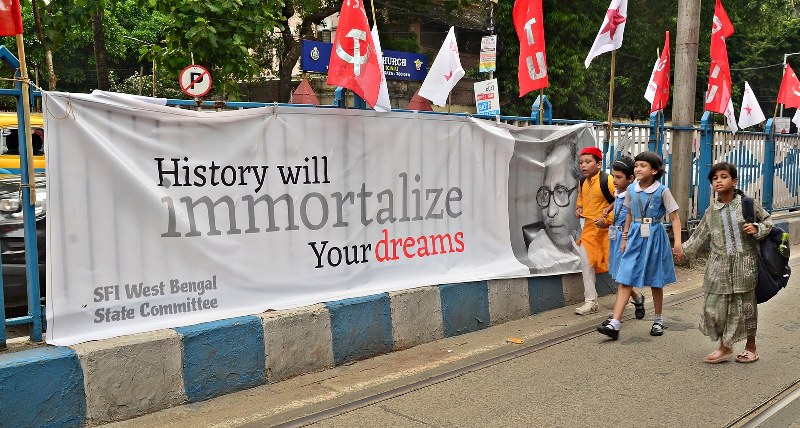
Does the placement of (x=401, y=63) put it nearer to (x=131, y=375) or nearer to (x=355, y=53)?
(x=355, y=53)

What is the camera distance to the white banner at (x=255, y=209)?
4043mm

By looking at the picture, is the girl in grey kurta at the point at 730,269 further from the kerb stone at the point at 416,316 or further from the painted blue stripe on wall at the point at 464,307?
the kerb stone at the point at 416,316

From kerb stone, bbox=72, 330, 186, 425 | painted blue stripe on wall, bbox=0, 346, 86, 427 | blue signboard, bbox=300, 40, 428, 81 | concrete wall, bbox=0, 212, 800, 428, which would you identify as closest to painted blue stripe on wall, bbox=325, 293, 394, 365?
concrete wall, bbox=0, 212, 800, 428

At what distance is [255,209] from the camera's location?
480 centimetres

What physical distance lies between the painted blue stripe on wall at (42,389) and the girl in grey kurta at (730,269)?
4243 millimetres

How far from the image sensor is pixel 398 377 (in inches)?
198

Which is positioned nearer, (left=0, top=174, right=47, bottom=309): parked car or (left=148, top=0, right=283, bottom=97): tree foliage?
(left=0, top=174, right=47, bottom=309): parked car

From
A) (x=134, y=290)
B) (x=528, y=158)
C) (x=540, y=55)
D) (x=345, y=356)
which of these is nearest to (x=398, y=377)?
(x=345, y=356)

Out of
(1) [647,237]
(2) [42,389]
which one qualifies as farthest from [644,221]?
(2) [42,389]

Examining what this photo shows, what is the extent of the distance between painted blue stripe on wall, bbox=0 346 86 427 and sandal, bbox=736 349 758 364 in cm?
448

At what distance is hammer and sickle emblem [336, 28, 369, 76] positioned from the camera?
206 inches

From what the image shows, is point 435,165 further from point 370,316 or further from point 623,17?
point 623,17

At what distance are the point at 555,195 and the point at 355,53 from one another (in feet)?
9.54

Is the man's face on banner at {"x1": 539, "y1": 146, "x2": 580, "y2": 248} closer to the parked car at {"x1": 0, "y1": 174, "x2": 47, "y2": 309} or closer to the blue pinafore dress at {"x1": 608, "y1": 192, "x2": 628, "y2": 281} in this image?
the blue pinafore dress at {"x1": 608, "y1": 192, "x2": 628, "y2": 281}
